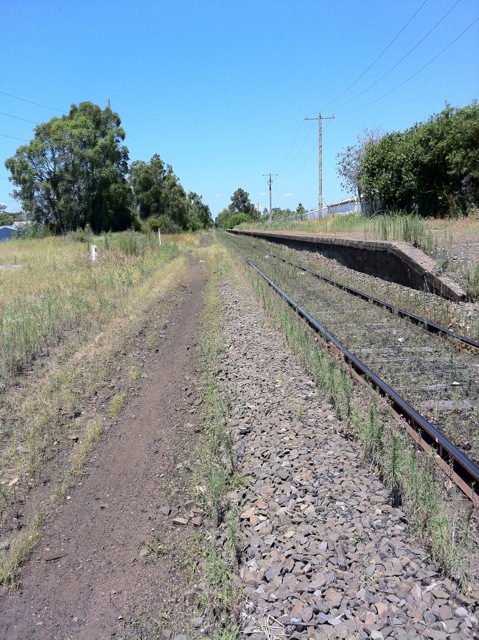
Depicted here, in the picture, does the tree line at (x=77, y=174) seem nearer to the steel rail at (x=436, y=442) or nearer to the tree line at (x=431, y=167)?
the tree line at (x=431, y=167)

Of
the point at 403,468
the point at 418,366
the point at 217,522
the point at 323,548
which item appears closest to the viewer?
the point at 323,548

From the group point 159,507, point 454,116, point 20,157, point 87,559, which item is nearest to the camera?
point 87,559

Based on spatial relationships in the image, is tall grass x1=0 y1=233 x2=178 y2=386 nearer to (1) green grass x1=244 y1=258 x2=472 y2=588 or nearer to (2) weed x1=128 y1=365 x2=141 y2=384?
(2) weed x1=128 y1=365 x2=141 y2=384

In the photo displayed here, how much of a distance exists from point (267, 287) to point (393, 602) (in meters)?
12.5

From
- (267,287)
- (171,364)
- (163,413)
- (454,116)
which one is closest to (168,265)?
(267,287)

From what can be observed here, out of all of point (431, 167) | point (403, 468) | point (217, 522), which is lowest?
point (217, 522)

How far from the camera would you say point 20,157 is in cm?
5244

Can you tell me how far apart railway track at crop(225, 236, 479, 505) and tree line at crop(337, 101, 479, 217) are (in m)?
12.2

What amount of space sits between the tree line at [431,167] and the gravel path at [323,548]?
17.6m

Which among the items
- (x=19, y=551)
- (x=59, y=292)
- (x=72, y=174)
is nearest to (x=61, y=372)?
(x=19, y=551)

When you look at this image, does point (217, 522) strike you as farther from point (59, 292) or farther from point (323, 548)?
point (59, 292)

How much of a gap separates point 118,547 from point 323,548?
1461 mm

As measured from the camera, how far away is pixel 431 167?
23.3m

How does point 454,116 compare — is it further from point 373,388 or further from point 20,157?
point 20,157
